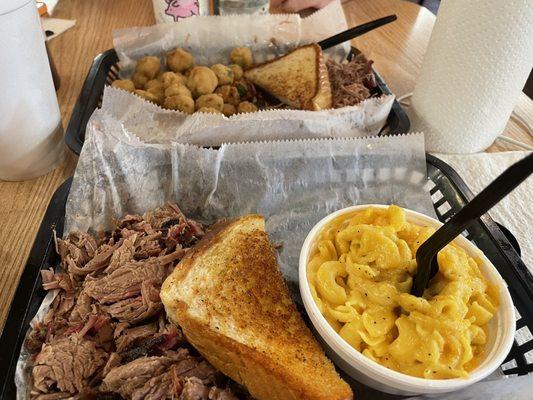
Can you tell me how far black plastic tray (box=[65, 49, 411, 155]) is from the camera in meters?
1.21

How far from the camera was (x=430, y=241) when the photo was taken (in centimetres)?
77

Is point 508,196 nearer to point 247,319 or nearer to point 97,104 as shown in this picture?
point 247,319

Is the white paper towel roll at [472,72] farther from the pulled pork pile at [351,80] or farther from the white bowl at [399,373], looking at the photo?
the white bowl at [399,373]

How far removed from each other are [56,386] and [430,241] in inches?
26.8

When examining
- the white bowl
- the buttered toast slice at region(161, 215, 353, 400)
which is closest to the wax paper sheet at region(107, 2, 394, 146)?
the buttered toast slice at region(161, 215, 353, 400)

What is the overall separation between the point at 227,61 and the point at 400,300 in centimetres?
114

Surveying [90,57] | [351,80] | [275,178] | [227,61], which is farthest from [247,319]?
[90,57]

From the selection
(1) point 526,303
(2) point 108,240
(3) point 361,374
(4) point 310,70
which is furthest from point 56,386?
(4) point 310,70

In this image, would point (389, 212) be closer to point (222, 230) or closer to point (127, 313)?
point (222, 230)

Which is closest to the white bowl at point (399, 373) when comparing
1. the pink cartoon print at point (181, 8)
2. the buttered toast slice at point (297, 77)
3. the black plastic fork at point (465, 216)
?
the black plastic fork at point (465, 216)

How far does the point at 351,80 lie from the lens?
1529mm

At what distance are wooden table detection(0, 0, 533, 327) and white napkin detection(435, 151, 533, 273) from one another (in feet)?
0.74

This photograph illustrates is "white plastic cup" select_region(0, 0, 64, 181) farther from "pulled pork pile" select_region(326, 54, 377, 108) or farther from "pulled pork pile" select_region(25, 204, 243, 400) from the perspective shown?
"pulled pork pile" select_region(326, 54, 377, 108)

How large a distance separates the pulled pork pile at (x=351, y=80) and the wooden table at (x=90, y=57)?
0.18 metres
